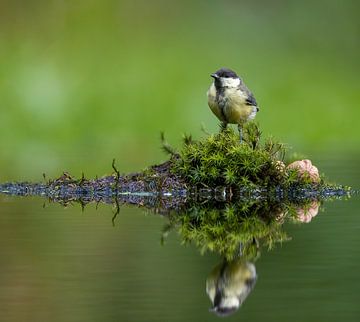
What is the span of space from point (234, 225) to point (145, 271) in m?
2.27

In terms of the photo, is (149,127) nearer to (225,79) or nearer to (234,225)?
(225,79)

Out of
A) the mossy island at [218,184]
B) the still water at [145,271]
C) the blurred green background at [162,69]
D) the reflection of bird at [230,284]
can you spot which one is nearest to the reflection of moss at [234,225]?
the mossy island at [218,184]

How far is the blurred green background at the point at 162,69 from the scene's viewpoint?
2570cm

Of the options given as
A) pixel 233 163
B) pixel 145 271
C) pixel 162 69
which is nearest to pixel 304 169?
pixel 233 163

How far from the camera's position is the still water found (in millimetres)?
6703

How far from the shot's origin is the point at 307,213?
10.8 metres

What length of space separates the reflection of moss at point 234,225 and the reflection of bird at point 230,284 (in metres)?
0.36

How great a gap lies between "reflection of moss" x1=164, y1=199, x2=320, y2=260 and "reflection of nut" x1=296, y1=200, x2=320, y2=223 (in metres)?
0.07

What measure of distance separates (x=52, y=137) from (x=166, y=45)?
6.24 meters

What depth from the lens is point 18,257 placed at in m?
8.56

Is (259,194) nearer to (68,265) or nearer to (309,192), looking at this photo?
(309,192)

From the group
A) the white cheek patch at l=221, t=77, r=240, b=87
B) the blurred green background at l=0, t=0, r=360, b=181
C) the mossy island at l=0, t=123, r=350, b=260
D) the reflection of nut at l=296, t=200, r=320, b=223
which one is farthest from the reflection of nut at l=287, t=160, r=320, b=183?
the blurred green background at l=0, t=0, r=360, b=181

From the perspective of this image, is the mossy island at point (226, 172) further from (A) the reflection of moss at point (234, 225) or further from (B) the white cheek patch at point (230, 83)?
(B) the white cheek patch at point (230, 83)

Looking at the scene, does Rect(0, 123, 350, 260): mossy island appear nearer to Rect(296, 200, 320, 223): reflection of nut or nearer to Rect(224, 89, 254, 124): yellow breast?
Rect(296, 200, 320, 223): reflection of nut
